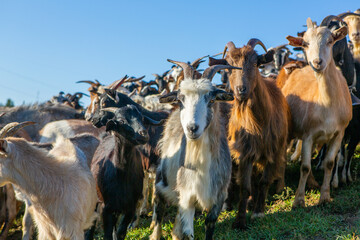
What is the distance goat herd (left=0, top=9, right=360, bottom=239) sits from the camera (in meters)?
4.88

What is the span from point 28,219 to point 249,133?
4.04 meters

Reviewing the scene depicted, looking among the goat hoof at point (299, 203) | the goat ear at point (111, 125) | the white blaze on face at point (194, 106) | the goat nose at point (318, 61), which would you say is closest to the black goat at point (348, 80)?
the goat hoof at point (299, 203)

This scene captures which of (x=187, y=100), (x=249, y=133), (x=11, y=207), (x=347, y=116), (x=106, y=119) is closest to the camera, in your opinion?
(x=187, y=100)

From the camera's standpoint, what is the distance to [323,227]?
5.58 metres

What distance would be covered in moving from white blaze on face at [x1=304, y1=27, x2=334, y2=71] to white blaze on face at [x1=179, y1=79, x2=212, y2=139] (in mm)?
2127

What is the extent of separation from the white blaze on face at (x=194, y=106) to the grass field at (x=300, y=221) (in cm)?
196

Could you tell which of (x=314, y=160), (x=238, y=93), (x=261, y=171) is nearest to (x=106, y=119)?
(x=238, y=93)

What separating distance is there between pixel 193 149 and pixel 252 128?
145cm

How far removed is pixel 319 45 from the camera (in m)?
6.40

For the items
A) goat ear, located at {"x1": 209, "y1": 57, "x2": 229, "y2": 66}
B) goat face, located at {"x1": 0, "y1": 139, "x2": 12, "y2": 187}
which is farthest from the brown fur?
goat face, located at {"x1": 0, "y1": 139, "x2": 12, "y2": 187}

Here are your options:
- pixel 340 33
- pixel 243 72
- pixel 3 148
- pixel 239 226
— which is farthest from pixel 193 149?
pixel 340 33

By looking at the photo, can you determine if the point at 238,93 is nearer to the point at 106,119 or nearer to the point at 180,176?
the point at 180,176

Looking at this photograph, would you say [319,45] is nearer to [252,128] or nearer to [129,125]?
[252,128]

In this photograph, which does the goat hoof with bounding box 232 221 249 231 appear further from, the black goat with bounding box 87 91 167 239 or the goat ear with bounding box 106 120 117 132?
the goat ear with bounding box 106 120 117 132
